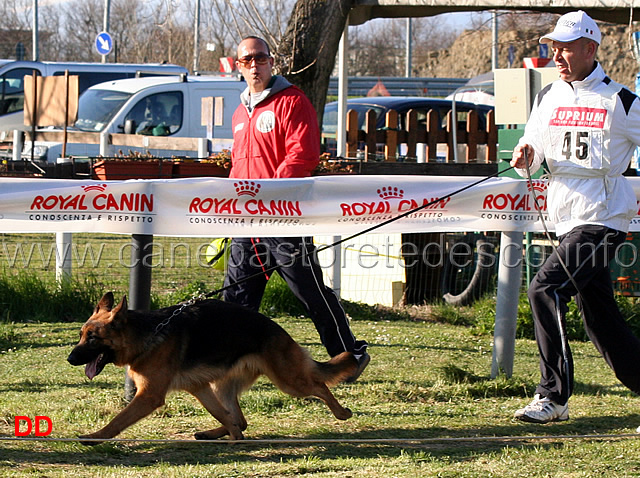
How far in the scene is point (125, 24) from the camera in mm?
46125

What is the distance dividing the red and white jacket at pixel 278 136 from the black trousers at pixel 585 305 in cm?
165

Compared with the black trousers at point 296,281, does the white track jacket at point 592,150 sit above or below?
above

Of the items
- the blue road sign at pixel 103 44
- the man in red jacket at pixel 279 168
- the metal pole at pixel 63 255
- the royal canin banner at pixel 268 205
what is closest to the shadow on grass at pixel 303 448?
the man in red jacket at pixel 279 168

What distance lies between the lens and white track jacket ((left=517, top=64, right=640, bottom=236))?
480cm

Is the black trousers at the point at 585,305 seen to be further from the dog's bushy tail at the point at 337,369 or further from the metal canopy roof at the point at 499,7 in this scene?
the metal canopy roof at the point at 499,7

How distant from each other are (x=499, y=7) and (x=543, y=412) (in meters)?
5.60

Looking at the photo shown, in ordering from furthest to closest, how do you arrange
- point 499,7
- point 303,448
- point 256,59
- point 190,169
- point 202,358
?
point 190,169, point 499,7, point 256,59, point 202,358, point 303,448

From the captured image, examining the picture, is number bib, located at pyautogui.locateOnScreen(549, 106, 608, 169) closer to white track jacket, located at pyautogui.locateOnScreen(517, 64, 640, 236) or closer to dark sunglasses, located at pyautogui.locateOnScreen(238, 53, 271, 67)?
white track jacket, located at pyautogui.locateOnScreen(517, 64, 640, 236)

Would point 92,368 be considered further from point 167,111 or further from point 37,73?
point 37,73

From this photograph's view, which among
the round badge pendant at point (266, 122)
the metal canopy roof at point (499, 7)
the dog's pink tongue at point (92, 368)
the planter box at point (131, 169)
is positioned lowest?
the dog's pink tongue at point (92, 368)

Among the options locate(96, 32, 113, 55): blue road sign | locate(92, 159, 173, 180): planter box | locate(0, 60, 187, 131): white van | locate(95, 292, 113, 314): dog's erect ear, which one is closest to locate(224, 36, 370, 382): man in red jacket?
locate(95, 292, 113, 314): dog's erect ear

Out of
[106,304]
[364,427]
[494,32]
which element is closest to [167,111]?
[106,304]

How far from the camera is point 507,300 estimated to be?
19.9 ft

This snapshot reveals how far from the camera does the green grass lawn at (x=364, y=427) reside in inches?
166
